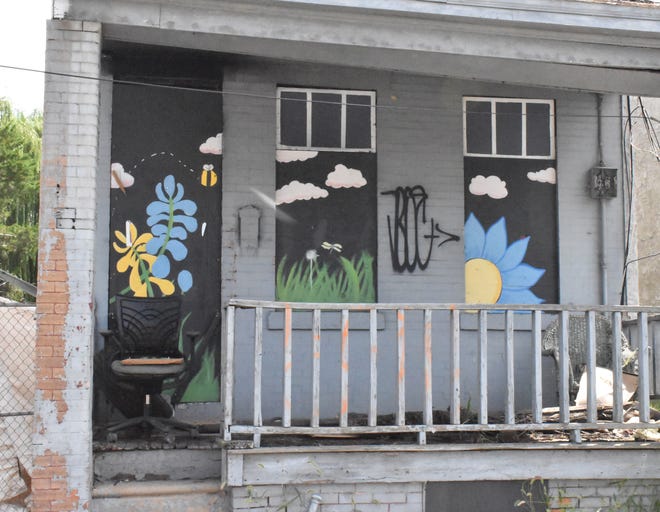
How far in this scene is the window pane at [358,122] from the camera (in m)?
7.53

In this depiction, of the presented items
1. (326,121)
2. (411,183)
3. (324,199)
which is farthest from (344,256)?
(326,121)

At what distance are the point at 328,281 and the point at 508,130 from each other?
7.94 feet

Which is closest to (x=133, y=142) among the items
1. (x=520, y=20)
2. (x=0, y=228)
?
(x=520, y=20)

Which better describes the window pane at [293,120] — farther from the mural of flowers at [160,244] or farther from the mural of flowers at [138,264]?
the mural of flowers at [138,264]

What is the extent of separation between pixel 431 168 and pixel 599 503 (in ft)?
11.2

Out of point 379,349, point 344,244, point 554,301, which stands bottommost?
point 379,349

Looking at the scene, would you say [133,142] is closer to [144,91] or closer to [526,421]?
[144,91]

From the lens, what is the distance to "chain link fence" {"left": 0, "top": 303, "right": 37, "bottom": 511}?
584 cm

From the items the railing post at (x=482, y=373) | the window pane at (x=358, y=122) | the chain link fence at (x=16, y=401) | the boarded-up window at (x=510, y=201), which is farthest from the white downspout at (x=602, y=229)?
the chain link fence at (x=16, y=401)

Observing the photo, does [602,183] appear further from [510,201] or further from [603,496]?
[603,496]

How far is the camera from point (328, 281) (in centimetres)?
734

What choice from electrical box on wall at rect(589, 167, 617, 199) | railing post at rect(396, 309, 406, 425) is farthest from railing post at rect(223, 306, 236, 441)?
electrical box on wall at rect(589, 167, 617, 199)

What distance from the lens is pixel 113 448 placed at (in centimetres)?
564

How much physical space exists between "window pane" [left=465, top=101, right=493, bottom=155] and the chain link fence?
176 inches
